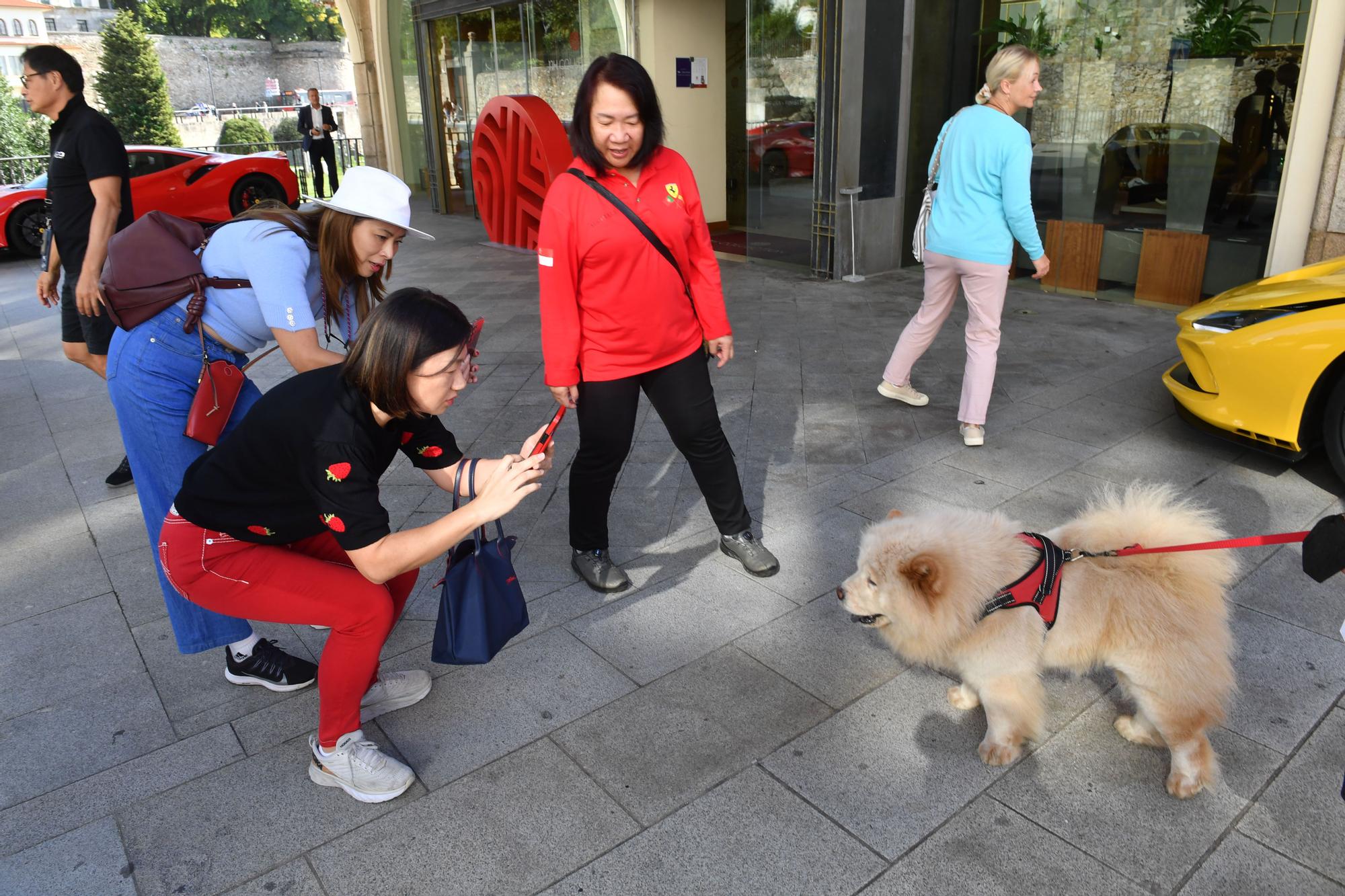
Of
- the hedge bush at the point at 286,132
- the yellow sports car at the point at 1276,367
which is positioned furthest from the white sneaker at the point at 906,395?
the hedge bush at the point at 286,132

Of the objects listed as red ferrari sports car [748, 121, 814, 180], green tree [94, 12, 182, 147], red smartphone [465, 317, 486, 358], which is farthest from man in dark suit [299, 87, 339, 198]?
green tree [94, 12, 182, 147]

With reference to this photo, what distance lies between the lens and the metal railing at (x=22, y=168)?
17516 mm

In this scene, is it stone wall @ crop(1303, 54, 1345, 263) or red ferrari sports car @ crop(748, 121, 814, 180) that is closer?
stone wall @ crop(1303, 54, 1345, 263)

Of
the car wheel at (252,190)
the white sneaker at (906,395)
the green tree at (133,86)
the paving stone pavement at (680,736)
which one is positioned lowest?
the paving stone pavement at (680,736)

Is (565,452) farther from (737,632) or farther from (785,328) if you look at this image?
(785,328)

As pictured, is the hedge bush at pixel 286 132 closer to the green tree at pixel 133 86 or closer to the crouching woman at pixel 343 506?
the green tree at pixel 133 86

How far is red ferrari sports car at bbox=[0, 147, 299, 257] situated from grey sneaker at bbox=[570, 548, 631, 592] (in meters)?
11.2

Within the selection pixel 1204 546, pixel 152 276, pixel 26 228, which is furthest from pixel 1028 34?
pixel 26 228

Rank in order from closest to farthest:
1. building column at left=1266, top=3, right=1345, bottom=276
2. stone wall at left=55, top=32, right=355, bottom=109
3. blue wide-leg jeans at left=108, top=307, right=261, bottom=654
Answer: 1. blue wide-leg jeans at left=108, top=307, right=261, bottom=654
2. building column at left=1266, top=3, right=1345, bottom=276
3. stone wall at left=55, top=32, right=355, bottom=109

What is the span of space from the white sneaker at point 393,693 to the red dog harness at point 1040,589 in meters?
1.85

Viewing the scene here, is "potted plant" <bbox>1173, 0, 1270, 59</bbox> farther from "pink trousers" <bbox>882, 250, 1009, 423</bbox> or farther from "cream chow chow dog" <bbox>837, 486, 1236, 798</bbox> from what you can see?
"cream chow chow dog" <bbox>837, 486, 1236, 798</bbox>

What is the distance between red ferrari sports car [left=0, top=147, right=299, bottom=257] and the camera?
1251cm

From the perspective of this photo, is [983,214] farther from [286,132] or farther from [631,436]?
[286,132]

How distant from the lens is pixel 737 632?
3402 millimetres
